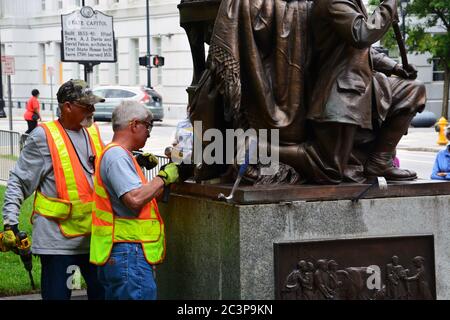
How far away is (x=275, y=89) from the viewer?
707 centimetres

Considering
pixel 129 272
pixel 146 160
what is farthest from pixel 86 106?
pixel 129 272

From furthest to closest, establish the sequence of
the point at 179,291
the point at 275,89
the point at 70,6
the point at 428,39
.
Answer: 1. the point at 70,6
2. the point at 428,39
3. the point at 179,291
4. the point at 275,89

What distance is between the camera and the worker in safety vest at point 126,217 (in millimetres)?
6309

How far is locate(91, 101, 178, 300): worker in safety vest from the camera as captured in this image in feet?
20.7

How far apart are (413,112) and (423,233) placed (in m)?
0.90

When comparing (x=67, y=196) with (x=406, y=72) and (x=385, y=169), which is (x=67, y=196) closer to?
(x=385, y=169)

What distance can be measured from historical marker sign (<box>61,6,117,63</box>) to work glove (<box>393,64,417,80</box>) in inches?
467

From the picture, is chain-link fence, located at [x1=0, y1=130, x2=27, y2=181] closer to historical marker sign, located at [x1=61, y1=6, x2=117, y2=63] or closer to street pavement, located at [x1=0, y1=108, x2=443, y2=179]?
historical marker sign, located at [x1=61, y1=6, x2=117, y2=63]

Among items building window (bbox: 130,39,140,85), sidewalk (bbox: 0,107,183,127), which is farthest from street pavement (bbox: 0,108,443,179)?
building window (bbox: 130,39,140,85)

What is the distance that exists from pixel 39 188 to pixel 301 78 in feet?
6.48

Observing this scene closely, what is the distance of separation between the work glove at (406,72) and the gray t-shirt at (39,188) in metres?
2.36

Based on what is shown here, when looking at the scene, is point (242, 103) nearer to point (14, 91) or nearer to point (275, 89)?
point (275, 89)
